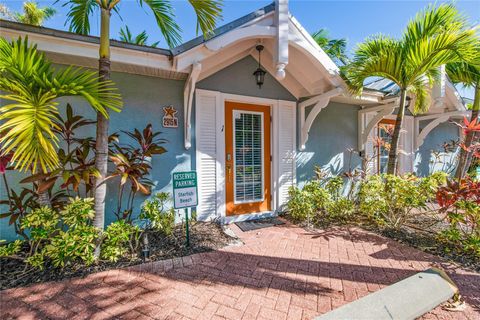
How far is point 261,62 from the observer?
479 cm

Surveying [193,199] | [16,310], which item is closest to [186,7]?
[193,199]

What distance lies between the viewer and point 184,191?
3277 millimetres

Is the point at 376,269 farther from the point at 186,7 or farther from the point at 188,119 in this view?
the point at 186,7

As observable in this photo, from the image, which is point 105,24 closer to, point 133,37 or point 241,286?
point 241,286

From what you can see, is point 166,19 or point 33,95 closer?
point 33,95

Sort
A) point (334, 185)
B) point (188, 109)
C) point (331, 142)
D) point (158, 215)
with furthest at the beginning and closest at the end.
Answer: point (331, 142)
point (334, 185)
point (188, 109)
point (158, 215)

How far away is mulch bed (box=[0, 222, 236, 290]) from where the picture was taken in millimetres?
2541

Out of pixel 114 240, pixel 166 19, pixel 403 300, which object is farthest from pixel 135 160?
pixel 403 300

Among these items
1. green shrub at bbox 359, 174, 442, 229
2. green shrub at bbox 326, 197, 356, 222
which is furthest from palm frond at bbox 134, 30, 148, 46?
green shrub at bbox 359, 174, 442, 229

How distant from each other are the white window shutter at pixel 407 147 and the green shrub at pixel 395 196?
2.96m

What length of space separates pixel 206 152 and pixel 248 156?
934 millimetres

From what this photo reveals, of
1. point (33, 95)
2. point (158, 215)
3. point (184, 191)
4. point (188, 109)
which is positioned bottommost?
point (158, 215)

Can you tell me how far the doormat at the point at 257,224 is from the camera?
4363 mm

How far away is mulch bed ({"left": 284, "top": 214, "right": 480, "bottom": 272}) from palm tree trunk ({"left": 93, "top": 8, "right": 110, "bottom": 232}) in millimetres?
3403
